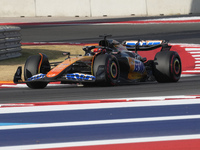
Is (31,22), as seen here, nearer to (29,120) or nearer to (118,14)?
(118,14)

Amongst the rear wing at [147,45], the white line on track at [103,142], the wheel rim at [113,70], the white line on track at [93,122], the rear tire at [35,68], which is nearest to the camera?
the white line on track at [103,142]

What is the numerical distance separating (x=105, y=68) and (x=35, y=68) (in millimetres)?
1474

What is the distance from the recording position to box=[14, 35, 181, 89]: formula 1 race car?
9.11 m

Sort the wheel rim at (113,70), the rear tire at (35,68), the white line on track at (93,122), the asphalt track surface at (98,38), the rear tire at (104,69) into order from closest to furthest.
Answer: the white line on track at (93,122)
the asphalt track surface at (98,38)
the rear tire at (104,69)
the wheel rim at (113,70)
the rear tire at (35,68)

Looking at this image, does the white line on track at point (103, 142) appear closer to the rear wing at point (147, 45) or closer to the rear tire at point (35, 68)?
the rear tire at point (35, 68)

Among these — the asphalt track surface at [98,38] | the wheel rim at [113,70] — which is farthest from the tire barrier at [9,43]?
the wheel rim at [113,70]

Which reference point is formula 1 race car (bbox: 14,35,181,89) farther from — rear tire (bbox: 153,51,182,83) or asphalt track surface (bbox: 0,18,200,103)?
asphalt track surface (bbox: 0,18,200,103)

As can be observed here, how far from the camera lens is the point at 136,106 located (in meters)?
7.12

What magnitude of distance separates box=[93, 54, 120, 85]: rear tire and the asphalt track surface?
0.56 feet

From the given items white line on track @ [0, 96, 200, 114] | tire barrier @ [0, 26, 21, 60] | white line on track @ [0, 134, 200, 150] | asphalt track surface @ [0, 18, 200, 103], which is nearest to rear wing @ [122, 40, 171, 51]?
asphalt track surface @ [0, 18, 200, 103]

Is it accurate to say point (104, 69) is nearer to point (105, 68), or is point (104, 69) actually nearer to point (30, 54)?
point (105, 68)

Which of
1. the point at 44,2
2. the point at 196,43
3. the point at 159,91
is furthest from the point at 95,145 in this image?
the point at 44,2

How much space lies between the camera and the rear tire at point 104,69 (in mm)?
9086

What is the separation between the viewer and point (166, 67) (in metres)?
10.1
